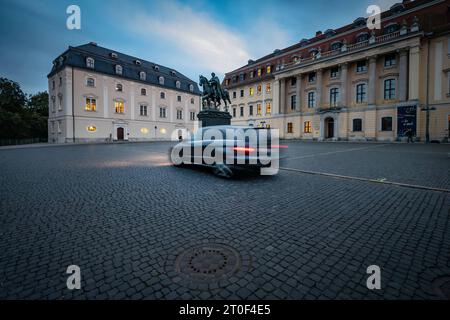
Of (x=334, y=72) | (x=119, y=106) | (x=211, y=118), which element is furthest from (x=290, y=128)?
(x=119, y=106)

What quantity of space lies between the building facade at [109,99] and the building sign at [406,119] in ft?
135

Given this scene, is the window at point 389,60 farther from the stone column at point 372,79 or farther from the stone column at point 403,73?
the stone column at point 403,73

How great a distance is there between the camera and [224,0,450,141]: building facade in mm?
28516

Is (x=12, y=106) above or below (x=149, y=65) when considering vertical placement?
below

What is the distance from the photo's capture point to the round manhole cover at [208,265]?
7.38 ft

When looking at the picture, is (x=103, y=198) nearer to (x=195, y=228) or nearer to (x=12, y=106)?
(x=195, y=228)

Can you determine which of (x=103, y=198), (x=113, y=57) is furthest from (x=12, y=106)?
(x=103, y=198)

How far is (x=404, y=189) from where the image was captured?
580cm

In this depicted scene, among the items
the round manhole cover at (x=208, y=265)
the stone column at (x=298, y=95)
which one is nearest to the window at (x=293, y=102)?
the stone column at (x=298, y=95)

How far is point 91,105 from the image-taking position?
39.2 m

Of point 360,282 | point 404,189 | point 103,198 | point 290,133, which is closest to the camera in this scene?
point 360,282

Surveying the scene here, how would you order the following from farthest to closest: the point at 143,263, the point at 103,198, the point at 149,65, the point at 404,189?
the point at 149,65, the point at 404,189, the point at 103,198, the point at 143,263

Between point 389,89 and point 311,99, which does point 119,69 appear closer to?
point 311,99
